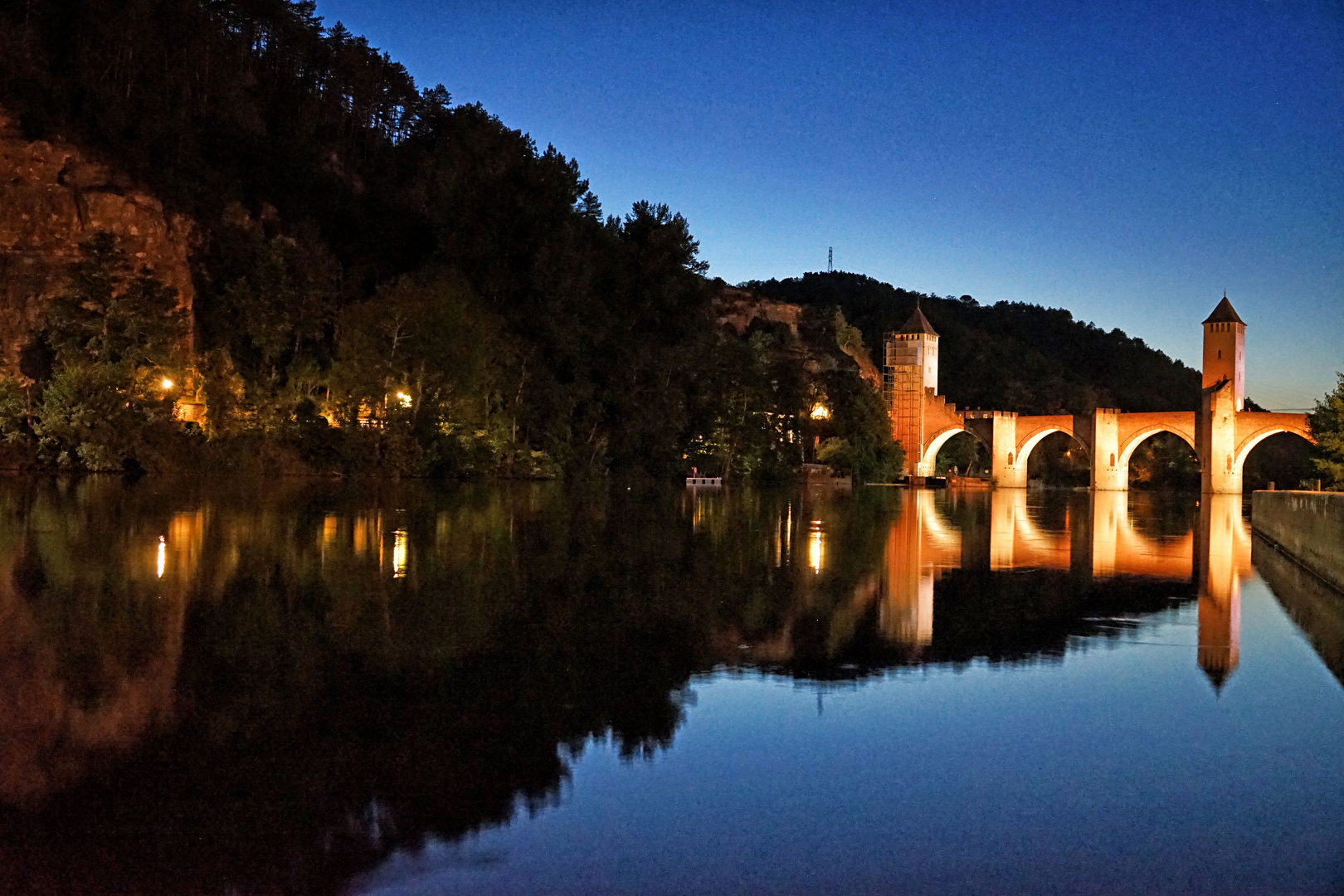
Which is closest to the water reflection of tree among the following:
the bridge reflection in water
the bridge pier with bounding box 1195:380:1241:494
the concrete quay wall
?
the bridge reflection in water

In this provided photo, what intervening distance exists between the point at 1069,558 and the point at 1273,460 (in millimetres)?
86621

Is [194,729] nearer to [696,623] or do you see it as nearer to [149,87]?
[696,623]

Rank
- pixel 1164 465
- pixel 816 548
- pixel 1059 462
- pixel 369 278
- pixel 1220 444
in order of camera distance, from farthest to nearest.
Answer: pixel 1059 462 < pixel 1164 465 < pixel 1220 444 < pixel 369 278 < pixel 816 548

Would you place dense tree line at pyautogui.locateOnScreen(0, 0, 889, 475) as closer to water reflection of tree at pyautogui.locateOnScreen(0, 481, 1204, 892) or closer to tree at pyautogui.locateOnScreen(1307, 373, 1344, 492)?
water reflection of tree at pyautogui.locateOnScreen(0, 481, 1204, 892)

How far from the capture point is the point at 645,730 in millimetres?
5996

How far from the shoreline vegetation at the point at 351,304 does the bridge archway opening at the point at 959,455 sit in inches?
727

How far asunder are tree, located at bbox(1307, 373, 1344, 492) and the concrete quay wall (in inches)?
272

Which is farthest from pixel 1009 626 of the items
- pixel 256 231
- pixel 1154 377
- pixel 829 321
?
pixel 1154 377

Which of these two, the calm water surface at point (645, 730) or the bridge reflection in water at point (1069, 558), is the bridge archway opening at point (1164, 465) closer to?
the bridge reflection in water at point (1069, 558)

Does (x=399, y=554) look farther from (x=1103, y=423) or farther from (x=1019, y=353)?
(x=1019, y=353)

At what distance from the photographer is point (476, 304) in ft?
150

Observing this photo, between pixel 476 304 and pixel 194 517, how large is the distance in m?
27.9

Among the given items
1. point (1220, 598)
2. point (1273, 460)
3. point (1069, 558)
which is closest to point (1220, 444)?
point (1273, 460)

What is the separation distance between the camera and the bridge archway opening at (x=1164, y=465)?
91.9 metres
